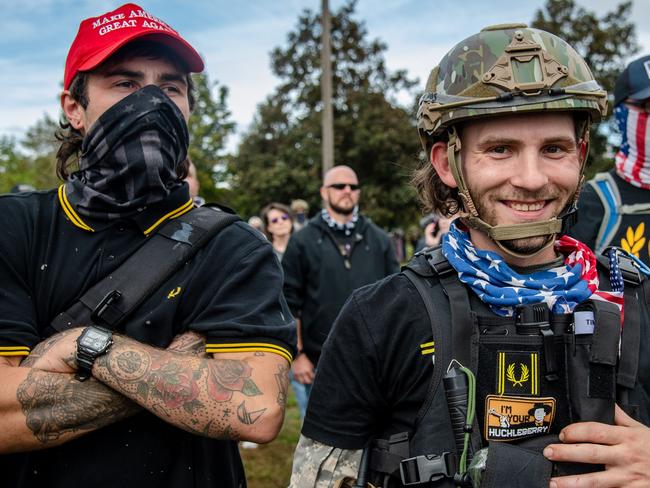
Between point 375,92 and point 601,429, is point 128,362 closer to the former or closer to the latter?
point 601,429

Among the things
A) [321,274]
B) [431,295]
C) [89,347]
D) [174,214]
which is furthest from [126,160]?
[321,274]

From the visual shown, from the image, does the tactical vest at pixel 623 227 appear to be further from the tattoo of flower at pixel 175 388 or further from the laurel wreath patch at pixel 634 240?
the tattoo of flower at pixel 175 388

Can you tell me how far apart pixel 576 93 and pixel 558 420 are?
99cm

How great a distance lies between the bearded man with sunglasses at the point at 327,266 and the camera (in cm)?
588

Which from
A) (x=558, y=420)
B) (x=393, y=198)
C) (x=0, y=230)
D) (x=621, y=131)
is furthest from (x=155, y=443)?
(x=393, y=198)

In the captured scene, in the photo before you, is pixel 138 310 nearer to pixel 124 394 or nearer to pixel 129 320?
pixel 129 320

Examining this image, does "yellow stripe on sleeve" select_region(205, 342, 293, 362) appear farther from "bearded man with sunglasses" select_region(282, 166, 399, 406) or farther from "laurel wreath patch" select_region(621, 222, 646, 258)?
"bearded man with sunglasses" select_region(282, 166, 399, 406)

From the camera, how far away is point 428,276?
1.95 m

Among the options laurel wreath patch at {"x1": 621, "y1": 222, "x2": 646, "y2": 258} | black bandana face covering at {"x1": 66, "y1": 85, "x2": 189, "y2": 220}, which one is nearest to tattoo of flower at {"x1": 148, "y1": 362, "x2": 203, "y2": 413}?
black bandana face covering at {"x1": 66, "y1": 85, "x2": 189, "y2": 220}

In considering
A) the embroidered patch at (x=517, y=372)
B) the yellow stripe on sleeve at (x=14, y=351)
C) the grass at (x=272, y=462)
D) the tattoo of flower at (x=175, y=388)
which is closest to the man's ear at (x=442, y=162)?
the embroidered patch at (x=517, y=372)

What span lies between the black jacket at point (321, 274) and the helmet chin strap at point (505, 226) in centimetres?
382

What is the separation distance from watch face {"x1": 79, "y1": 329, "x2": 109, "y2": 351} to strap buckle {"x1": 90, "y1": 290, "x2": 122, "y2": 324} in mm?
70

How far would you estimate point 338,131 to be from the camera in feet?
96.9

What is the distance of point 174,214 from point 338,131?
91.7ft
